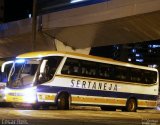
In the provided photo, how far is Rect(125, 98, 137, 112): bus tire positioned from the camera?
1098 inches

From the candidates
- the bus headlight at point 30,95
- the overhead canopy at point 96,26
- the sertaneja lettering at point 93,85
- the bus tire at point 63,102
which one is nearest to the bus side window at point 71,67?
the sertaneja lettering at point 93,85

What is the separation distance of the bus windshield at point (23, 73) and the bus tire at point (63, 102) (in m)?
1.81

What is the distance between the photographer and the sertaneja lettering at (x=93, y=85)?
23.9 metres

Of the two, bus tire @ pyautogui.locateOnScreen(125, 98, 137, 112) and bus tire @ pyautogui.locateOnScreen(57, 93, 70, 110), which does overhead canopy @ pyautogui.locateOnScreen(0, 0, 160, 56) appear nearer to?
bus tire @ pyautogui.locateOnScreen(125, 98, 137, 112)

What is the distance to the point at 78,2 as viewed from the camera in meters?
33.2

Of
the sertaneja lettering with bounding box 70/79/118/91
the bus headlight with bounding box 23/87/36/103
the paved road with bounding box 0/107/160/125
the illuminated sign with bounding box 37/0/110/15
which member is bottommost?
the paved road with bounding box 0/107/160/125

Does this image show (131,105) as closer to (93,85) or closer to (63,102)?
(93,85)

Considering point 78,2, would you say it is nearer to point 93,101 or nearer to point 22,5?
point 93,101

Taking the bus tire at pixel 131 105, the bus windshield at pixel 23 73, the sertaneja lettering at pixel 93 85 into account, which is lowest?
the bus tire at pixel 131 105

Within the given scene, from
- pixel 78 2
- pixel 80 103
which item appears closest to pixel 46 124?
pixel 80 103

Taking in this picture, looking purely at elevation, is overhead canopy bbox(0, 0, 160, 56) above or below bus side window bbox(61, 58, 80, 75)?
above

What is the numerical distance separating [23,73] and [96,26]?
8.35 m

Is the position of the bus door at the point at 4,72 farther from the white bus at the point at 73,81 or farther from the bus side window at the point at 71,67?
the bus side window at the point at 71,67

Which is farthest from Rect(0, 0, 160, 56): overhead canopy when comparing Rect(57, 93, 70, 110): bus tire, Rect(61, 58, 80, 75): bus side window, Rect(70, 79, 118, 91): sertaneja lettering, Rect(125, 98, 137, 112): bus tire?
Rect(57, 93, 70, 110): bus tire
